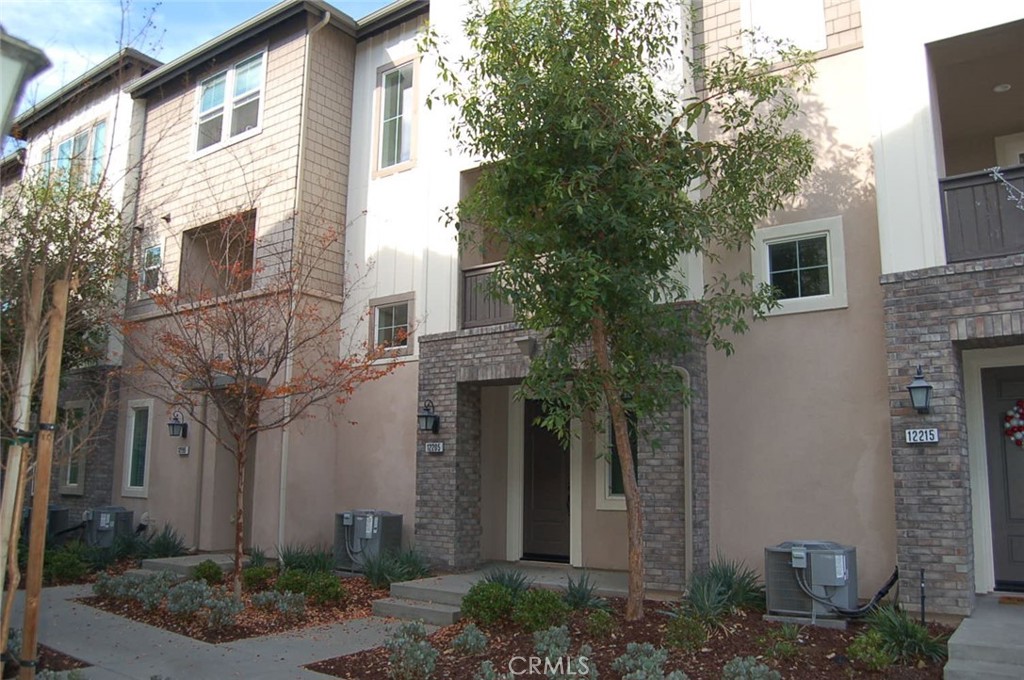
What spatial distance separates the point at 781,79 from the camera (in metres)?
8.98

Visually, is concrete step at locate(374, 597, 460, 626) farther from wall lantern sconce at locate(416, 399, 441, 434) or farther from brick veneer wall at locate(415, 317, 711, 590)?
wall lantern sconce at locate(416, 399, 441, 434)

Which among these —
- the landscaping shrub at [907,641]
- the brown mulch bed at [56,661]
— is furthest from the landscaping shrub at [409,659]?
the landscaping shrub at [907,641]

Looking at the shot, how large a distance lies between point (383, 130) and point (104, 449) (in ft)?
27.4

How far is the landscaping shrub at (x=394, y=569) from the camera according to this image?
10539 millimetres

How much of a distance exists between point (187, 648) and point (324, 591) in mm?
1822

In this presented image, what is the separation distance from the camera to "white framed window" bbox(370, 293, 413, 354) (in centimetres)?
1280

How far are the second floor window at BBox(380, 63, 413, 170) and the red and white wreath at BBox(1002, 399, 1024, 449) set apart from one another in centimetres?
918

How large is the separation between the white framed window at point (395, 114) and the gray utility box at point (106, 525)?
7.38 m

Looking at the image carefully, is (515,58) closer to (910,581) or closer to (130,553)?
(910,581)

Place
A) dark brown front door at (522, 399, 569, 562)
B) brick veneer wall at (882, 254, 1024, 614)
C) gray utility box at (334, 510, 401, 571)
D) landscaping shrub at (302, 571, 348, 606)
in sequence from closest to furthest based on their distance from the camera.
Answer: brick veneer wall at (882, 254, 1024, 614), landscaping shrub at (302, 571, 348, 606), gray utility box at (334, 510, 401, 571), dark brown front door at (522, 399, 569, 562)

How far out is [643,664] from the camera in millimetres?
6352

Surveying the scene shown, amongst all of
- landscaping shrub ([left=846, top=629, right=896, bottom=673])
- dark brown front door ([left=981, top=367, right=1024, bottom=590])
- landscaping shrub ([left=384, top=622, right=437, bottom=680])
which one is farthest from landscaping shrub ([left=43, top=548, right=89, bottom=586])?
dark brown front door ([left=981, top=367, right=1024, bottom=590])

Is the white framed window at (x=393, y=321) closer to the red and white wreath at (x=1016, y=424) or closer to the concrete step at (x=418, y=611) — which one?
the concrete step at (x=418, y=611)

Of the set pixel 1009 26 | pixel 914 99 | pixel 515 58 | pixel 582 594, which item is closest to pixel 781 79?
pixel 914 99
